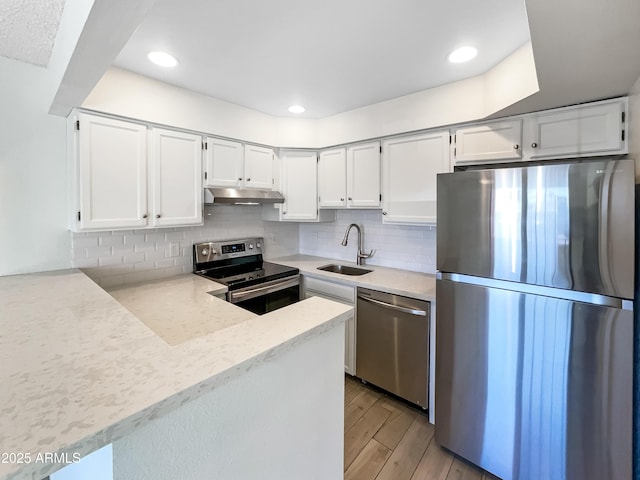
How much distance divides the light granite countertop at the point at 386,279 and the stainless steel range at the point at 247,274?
0.23 m

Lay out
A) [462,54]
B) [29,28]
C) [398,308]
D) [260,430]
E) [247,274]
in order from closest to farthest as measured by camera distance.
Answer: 1. [260,430]
2. [29,28]
3. [462,54]
4. [398,308]
5. [247,274]

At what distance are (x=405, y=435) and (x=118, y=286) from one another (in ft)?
7.67

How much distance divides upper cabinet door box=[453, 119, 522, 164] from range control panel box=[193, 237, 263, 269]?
2.07 m

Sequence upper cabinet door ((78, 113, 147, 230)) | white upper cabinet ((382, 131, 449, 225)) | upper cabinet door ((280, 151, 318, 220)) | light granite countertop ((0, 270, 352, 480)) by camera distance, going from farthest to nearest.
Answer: upper cabinet door ((280, 151, 318, 220)), white upper cabinet ((382, 131, 449, 225)), upper cabinet door ((78, 113, 147, 230)), light granite countertop ((0, 270, 352, 480))

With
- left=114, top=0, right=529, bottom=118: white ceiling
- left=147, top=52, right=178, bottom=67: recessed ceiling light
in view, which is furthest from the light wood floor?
left=147, top=52, right=178, bottom=67: recessed ceiling light

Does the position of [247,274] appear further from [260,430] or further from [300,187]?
[260,430]

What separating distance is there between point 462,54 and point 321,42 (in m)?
0.85

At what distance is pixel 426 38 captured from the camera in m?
1.55

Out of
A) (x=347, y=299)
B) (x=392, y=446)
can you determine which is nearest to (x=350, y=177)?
(x=347, y=299)

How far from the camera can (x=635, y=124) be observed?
1450 mm

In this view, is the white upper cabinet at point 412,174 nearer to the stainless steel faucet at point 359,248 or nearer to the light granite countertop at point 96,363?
the stainless steel faucet at point 359,248

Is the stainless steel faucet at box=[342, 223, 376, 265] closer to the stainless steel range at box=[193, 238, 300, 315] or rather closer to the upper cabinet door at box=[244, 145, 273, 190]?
the stainless steel range at box=[193, 238, 300, 315]

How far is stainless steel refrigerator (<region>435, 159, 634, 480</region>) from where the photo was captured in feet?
4.24

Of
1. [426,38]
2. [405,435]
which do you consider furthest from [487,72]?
[405,435]
